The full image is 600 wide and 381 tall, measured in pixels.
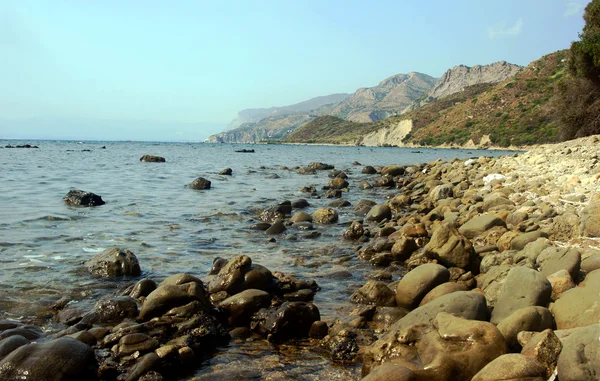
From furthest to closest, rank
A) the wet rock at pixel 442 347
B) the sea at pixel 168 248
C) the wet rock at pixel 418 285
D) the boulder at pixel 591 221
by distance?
the boulder at pixel 591 221 < the wet rock at pixel 418 285 < the sea at pixel 168 248 < the wet rock at pixel 442 347

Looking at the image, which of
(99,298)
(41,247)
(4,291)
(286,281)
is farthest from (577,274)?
(41,247)

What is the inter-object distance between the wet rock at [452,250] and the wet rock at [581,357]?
4304 mm

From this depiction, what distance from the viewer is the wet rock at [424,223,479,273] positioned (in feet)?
27.7

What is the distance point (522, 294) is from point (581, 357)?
195cm

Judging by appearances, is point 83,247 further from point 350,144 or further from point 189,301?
point 350,144

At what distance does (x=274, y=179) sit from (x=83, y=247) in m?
19.8

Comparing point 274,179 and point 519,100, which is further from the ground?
point 519,100

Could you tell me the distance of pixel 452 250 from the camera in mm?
8570

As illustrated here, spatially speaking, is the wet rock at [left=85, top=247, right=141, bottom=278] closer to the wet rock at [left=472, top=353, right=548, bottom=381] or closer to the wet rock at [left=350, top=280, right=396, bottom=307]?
the wet rock at [left=350, top=280, right=396, bottom=307]

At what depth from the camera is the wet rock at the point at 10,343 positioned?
5.05 m

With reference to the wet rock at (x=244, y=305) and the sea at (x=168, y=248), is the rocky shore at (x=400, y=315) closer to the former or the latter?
the wet rock at (x=244, y=305)

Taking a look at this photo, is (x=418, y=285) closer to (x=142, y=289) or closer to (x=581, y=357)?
(x=581, y=357)

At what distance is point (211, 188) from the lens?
23781 mm

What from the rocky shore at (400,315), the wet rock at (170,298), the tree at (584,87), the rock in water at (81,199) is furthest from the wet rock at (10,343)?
the tree at (584,87)
